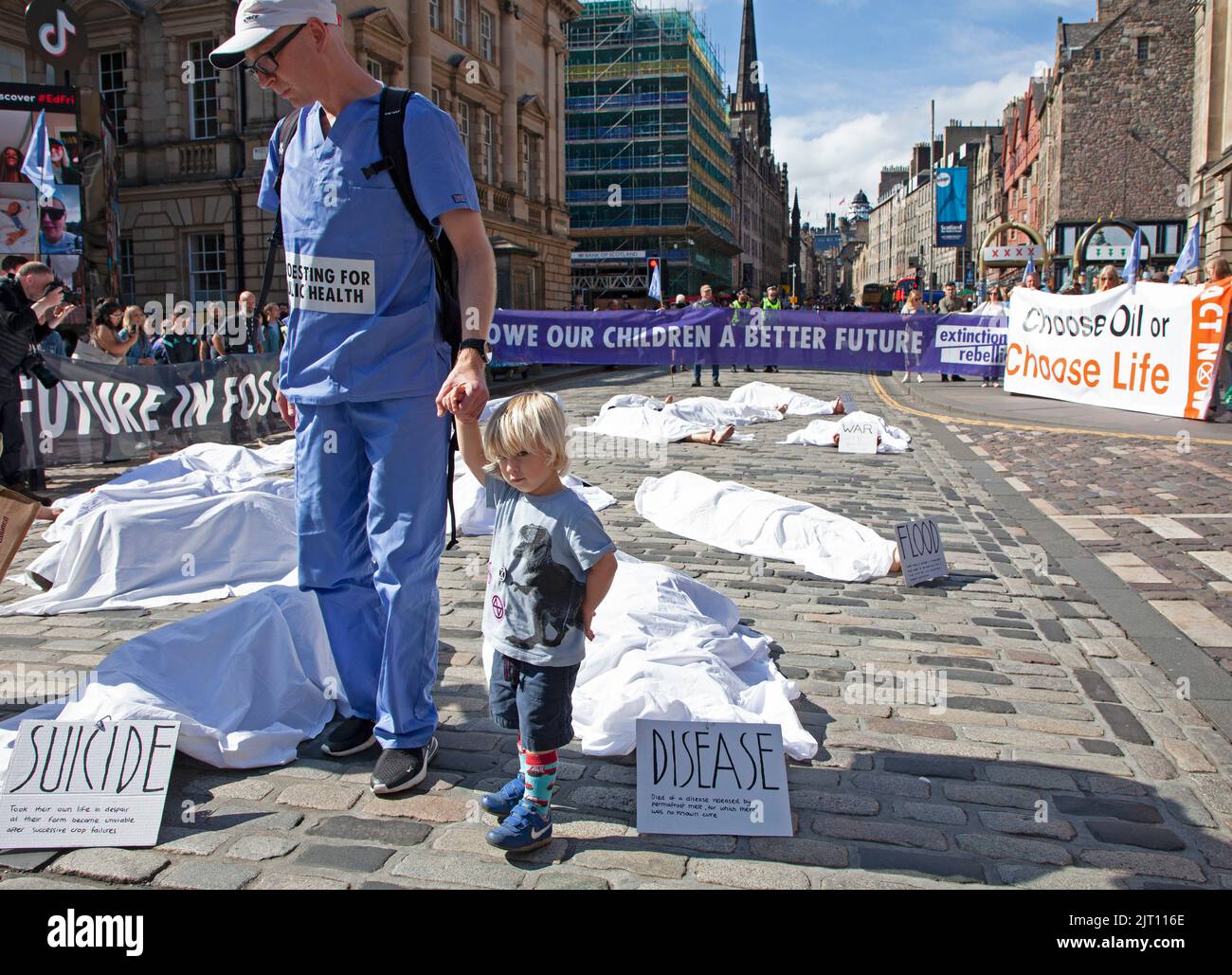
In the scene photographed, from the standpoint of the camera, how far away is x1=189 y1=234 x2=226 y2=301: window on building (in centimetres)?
2825

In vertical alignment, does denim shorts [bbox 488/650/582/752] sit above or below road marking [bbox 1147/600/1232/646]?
above

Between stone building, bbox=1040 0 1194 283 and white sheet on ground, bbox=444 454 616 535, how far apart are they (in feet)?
158

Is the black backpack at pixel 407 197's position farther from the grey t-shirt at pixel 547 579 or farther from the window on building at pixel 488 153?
the window on building at pixel 488 153

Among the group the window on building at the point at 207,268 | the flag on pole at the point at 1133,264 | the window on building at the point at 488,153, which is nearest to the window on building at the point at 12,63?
the window on building at the point at 207,268

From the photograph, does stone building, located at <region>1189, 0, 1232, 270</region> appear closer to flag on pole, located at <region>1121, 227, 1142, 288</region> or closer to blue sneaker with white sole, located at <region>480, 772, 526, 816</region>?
flag on pole, located at <region>1121, 227, 1142, 288</region>

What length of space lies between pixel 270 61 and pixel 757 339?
1625cm

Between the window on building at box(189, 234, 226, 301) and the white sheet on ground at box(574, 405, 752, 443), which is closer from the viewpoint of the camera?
the white sheet on ground at box(574, 405, 752, 443)

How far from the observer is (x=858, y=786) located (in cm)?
336

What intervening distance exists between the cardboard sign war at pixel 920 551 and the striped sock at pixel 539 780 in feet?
11.3

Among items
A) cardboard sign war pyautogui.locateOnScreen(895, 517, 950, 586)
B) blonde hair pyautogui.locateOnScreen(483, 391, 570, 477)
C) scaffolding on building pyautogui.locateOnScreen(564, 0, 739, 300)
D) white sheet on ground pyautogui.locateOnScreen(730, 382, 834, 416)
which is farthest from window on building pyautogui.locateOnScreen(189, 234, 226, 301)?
scaffolding on building pyautogui.locateOnScreen(564, 0, 739, 300)

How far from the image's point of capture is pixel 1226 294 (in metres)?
13.4
